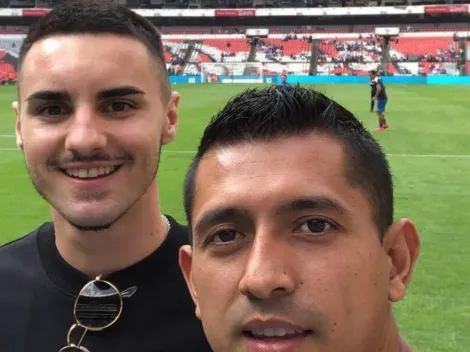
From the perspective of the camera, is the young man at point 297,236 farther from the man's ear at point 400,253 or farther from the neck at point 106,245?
the neck at point 106,245

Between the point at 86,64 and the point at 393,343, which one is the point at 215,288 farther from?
the point at 86,64

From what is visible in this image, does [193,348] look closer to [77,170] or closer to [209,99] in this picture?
[77,170]

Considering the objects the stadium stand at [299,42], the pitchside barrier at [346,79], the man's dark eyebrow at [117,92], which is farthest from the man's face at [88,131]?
the stadium stand at [299,42]

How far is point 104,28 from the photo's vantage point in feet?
8.04

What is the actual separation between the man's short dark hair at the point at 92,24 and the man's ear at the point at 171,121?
0.09 metres

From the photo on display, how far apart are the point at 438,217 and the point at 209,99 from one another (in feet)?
66.7

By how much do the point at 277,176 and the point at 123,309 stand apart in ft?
3.48

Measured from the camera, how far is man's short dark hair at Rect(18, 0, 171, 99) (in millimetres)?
2441

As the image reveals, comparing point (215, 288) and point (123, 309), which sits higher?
point (215, 288)

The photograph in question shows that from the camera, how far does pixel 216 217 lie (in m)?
1.54

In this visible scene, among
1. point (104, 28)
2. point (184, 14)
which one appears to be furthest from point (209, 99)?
point (184, 14)

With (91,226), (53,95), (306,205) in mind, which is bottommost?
(91,226)

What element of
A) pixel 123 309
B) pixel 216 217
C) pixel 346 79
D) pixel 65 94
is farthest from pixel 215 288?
pixel 346 79

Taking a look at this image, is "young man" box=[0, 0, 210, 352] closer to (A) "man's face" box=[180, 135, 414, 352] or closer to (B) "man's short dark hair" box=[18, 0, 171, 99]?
(B) "man's short dark hair" box=[18, 0, 171, 99]
